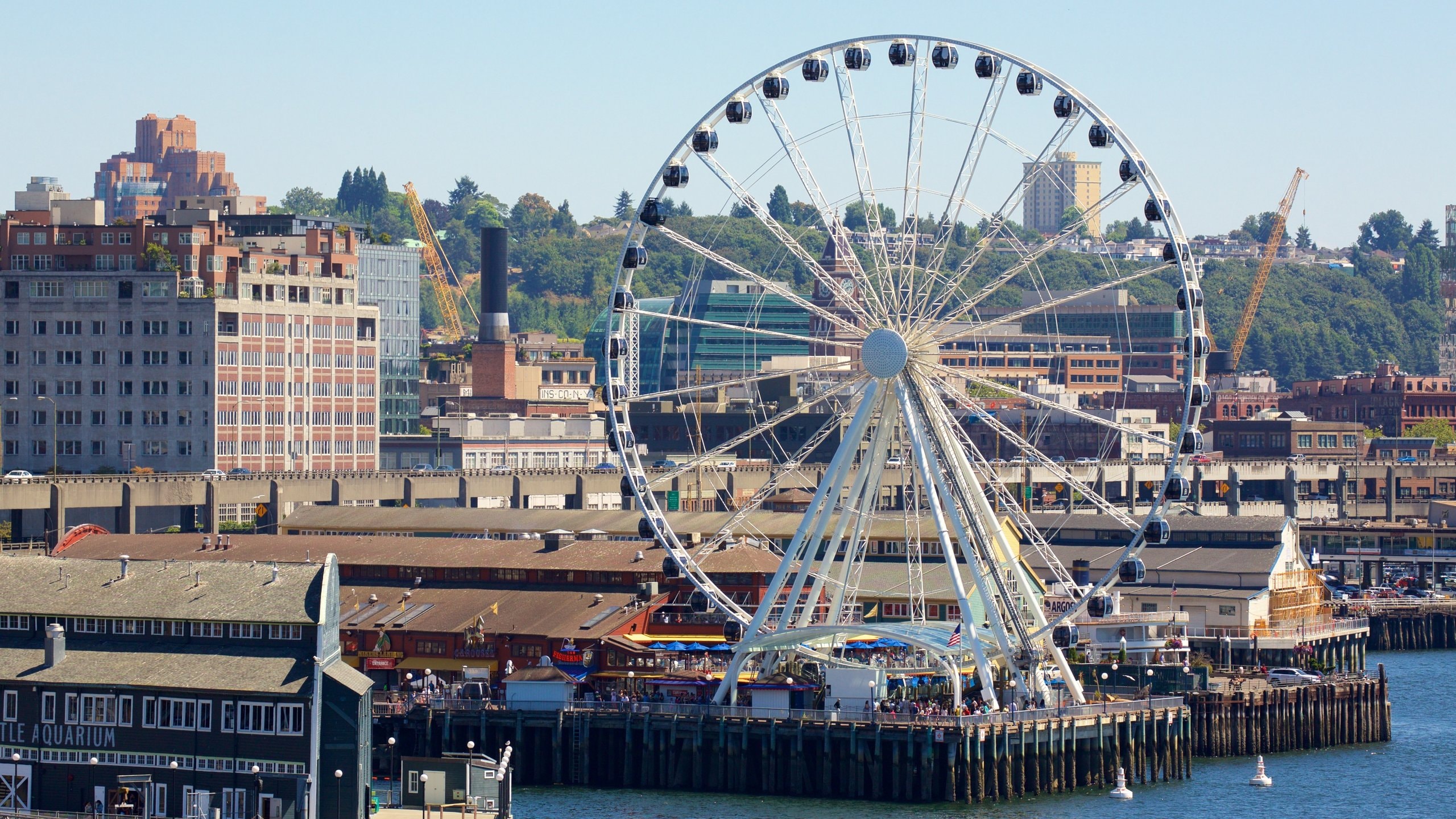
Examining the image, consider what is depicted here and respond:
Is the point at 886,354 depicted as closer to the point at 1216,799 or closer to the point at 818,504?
the point at 818,504

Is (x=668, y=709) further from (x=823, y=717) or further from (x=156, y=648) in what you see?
(x=156, y=648)

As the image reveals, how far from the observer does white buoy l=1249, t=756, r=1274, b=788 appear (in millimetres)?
116312

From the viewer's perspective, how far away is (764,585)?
133 metres

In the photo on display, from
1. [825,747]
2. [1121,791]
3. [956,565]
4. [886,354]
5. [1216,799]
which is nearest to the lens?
[825,747]

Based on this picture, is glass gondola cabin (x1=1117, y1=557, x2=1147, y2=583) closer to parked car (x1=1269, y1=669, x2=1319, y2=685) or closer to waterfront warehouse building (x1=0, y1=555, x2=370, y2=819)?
parked car (x1=1269, y1=669, x2=1319, y2=685)

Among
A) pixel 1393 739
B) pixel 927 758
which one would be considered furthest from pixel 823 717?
pixel 1393 739

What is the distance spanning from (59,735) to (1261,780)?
172 ft

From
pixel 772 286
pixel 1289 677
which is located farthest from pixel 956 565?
pixel 1289 677

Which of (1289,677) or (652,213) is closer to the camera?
(652,213)

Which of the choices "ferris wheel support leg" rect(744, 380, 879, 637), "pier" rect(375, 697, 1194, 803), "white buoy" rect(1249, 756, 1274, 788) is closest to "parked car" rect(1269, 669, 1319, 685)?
"white buoy" rect(1249, 756, 1274, 788)

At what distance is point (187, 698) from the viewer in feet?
299

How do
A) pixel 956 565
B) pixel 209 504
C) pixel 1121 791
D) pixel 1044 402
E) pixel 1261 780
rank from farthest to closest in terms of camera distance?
pixel 209 504
pixel 1261 780
pixel 956 565
pixel 1121 791
pixel 1044 402

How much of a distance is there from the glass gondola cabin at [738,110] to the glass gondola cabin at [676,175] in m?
3.13

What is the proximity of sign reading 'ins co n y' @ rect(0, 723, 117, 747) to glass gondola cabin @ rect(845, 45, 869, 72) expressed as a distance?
1770 inches
